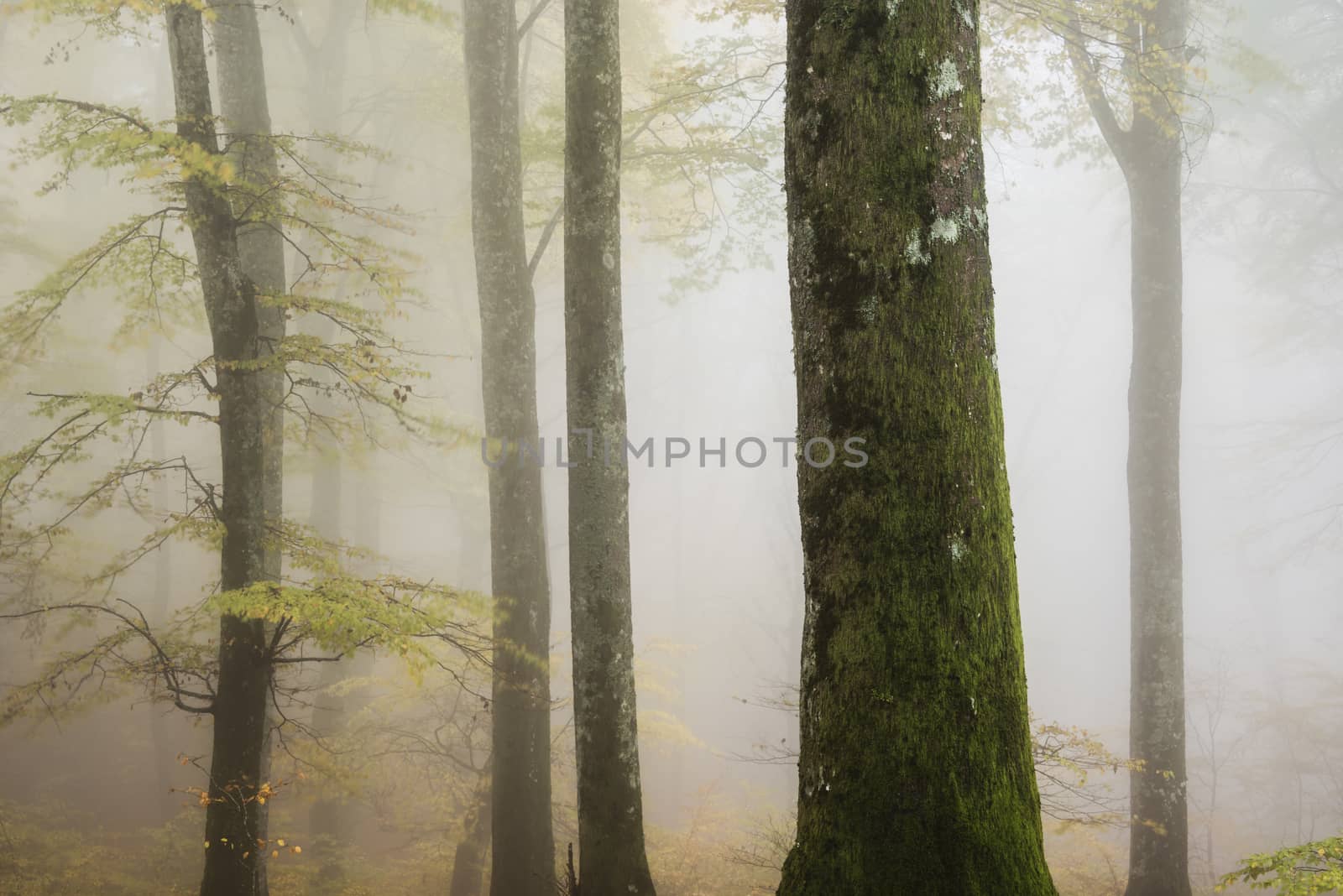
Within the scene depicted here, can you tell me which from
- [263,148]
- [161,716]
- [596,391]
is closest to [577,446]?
[596,391]

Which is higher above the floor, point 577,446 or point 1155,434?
point 1155,434

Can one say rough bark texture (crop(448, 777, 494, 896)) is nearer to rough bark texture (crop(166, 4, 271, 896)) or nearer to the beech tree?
rough bark texture (crop(166, 4, 271, 896))

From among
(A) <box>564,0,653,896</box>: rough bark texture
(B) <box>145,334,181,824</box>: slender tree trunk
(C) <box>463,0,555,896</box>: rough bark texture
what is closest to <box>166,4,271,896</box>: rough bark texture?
(C) <box>463,0,555,896</box>: rough bark texture

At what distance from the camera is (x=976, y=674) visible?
223 centimetres

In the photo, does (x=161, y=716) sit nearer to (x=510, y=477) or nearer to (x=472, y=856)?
(x=472, y=856)

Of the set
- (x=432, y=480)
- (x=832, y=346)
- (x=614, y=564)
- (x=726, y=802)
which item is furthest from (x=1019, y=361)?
(x=832, y=346)

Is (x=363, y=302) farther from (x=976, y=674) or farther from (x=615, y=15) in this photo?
(x=976, y=674)

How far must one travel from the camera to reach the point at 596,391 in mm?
5617

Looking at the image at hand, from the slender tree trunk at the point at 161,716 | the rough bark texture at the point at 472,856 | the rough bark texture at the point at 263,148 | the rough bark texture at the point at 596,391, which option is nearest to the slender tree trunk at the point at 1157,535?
the rough bark texture at the point at 596,391

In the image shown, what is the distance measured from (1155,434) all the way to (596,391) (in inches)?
245

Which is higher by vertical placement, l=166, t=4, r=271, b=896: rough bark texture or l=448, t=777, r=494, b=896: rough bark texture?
l=166, t=4, r=271, b=896: rough bark texture

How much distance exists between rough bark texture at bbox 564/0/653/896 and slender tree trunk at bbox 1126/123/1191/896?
540 cm

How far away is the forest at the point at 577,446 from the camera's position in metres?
2.35

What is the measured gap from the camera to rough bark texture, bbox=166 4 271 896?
17.3 ft
